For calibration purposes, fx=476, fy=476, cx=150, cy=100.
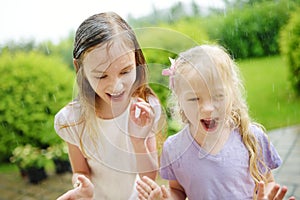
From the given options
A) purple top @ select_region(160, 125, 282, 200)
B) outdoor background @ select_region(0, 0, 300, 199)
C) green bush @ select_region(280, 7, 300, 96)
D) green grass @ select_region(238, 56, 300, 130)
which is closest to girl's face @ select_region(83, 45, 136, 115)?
purple top @ select_region(160, 125, 282, 200)

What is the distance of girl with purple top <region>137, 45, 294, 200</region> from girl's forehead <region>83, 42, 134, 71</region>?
0.45 feet

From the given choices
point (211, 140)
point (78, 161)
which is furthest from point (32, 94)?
point (211, 140)

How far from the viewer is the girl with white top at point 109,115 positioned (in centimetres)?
155

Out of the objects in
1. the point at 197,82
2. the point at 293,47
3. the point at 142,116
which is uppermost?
the point at 197,82

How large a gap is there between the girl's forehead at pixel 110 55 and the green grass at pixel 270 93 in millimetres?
3251

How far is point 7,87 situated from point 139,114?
2756mm

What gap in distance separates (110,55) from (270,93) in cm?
443

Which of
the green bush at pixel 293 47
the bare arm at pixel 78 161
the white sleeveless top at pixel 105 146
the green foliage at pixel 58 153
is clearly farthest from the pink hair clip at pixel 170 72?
the green bush at pixel 293 47

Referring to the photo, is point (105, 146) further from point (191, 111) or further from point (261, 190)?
point (261, 190)

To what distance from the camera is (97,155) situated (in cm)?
178

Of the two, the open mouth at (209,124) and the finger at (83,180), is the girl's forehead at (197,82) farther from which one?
the finger at (83,180)

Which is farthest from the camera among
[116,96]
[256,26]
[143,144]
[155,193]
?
[256,26]

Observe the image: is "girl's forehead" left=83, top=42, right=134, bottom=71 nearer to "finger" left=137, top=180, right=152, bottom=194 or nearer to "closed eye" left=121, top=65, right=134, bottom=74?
"closed eye" left=121, top=65, right=134, bottom=74

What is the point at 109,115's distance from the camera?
178 cm
